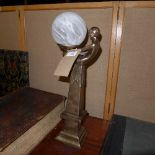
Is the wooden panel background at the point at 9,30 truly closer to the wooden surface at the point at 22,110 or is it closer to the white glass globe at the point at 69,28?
the wooden surface at the point at 22,110

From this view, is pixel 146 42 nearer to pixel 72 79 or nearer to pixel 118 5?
pixel 118 5

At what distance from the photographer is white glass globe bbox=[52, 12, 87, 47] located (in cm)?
54

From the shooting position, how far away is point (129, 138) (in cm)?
61

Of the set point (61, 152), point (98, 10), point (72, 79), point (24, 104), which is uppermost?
point (98, 10)

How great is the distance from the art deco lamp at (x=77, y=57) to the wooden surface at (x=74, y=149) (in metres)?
0.02

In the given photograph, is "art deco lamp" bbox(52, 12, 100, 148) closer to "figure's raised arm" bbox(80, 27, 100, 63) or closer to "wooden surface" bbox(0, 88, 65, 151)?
"figure's raised arm" bbox(80, 27, 100, 63)

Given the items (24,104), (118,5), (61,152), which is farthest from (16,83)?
(118,5)

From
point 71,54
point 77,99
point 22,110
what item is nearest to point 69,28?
point 71,54

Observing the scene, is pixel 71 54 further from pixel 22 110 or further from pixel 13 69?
pixel 13 69

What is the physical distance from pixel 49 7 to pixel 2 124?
497 millimetres

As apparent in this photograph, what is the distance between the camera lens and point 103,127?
2.42ft

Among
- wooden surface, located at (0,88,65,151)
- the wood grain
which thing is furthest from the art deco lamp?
the wood grain

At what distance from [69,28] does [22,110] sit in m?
0.36

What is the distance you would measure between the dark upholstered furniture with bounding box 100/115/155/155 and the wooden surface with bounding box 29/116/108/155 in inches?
2.2
